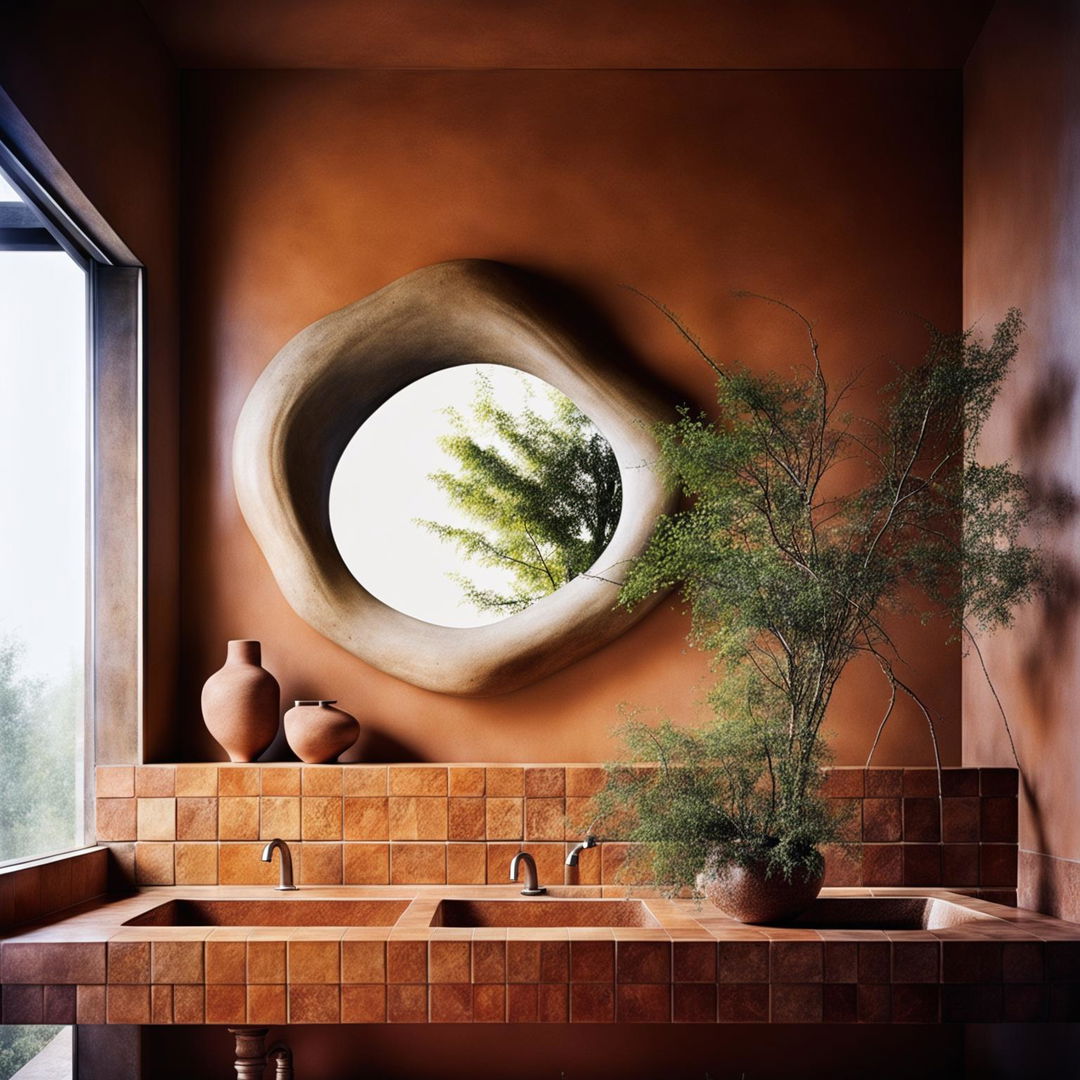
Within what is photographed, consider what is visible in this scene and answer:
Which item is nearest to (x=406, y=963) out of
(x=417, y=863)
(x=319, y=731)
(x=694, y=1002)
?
(x=694, y=1002)

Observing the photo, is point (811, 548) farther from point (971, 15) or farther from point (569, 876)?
point (971, 15)

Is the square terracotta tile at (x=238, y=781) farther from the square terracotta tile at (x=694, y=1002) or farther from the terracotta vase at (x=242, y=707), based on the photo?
the square terracotta tile at (x=694, y=1002)

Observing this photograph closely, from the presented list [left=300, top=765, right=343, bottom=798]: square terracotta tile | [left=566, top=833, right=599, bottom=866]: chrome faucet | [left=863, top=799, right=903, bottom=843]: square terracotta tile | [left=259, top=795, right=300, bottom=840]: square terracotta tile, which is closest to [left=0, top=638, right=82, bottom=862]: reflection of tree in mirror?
[left=259, top=795, right=300, bottom=840]: square terracotta tile

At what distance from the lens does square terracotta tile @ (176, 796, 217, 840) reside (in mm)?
3348

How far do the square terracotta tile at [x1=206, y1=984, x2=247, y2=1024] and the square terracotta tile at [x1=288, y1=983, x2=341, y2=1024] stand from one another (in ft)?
0.33

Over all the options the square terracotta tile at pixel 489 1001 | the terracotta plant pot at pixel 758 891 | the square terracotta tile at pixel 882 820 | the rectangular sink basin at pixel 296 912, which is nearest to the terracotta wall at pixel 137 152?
the rectangular sink basin at pixel 296 912

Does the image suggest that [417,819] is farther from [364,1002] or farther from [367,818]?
[364,1002]

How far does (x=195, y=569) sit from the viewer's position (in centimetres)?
370

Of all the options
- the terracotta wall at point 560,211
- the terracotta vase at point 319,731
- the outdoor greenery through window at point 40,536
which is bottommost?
the terracotta vase at point 319,731

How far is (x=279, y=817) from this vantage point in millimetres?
3352

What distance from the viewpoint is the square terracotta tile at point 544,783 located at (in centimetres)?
336

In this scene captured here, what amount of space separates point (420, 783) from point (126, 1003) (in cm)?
99

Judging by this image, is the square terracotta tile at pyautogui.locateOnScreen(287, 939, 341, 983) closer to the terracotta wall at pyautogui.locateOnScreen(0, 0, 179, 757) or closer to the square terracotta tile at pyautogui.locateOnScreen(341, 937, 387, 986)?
the square terracotta tile at pyautogui.locateOnScreen(341, 937, 387, 986)

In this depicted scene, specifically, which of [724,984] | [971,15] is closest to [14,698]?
[724,984]
